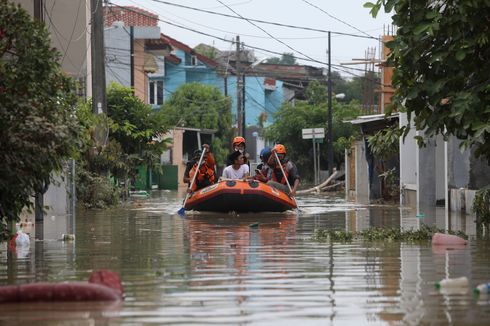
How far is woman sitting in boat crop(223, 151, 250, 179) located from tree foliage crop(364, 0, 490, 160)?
42.7ft

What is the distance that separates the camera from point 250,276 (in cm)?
1193

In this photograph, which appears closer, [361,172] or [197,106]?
[361,172]

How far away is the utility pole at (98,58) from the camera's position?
113ft

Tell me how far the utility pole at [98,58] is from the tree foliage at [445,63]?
2035 centimetres

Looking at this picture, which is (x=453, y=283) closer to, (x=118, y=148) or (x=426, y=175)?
(x=426, y=175)

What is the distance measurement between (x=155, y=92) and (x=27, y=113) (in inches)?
2626

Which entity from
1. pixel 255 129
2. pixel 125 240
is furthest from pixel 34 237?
pixel 255 129

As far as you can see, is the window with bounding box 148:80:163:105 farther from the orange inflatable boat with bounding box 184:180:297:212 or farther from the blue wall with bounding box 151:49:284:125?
the orange inflatable boat with bounding box 184:180:297:212

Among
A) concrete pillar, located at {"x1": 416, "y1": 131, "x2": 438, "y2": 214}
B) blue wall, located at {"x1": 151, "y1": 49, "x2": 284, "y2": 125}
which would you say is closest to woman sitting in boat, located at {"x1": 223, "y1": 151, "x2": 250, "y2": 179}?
concrete pillar, located at {"x1": 416, "y1": 131, "x2": 438, "y2": 214}

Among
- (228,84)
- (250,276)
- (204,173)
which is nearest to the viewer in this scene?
(250,276)

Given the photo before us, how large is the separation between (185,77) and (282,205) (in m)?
55.4

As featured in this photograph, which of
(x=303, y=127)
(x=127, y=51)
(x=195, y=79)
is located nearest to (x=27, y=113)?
(x=303, y=127)

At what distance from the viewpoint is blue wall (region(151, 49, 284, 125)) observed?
262ft

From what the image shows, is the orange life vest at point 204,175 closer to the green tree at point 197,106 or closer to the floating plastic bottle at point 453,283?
the floating plastic bottle at point 453,283
